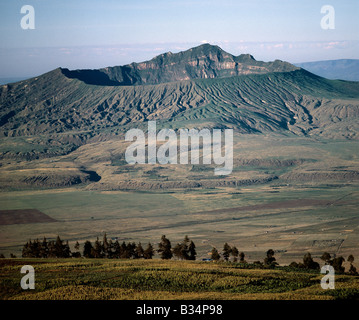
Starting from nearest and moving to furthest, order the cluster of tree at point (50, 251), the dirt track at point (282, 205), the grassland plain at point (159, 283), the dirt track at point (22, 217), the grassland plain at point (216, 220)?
the grassland plain at point (159, 283), the cluster of tree at point (50, 251), the grassland plain at point (216, 220), the dirt track at point (22, 217), the dirt track at point (282, 205)

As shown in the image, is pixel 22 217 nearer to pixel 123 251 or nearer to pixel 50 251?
pixel 50 251

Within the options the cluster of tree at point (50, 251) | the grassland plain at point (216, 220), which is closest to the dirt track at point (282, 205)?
the grassland plain at point (216, 220)

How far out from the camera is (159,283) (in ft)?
187

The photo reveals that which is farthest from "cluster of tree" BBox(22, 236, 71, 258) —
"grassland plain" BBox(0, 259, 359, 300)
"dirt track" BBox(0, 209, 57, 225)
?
"dirt track" BBox(0, 209, 57, 225)

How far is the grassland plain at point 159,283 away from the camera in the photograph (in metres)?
49.9

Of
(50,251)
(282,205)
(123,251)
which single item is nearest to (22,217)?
(50,251)

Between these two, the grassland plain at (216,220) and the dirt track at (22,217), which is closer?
the grassland plain at (216,220)

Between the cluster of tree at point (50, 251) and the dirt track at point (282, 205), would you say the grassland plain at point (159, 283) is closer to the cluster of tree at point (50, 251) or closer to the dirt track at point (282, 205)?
the cluster of tree at point (50, 251)

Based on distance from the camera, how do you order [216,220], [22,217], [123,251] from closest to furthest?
[123,251] → [216,220] → [22,217]

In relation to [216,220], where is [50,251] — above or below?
above

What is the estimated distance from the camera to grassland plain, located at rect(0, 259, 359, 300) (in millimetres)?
49906

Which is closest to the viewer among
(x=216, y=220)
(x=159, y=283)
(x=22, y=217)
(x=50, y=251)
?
(x=159, y=283)
